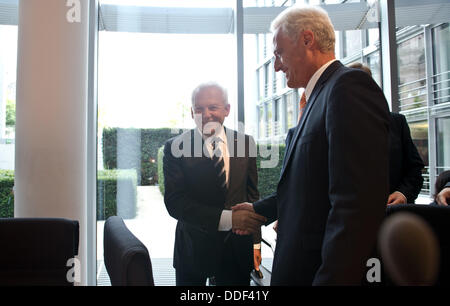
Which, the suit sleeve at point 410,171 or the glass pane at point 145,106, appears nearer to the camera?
the suit sleeve at point 410,171

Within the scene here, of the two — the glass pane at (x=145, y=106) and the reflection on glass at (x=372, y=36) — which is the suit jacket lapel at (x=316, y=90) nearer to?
the glass pane at (x=145, y=106)

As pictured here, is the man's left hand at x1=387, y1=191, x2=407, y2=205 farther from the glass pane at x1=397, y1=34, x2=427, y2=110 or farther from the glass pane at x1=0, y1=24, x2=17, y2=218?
the glass pane at x1=0, y1=24, x2=17, y2=218

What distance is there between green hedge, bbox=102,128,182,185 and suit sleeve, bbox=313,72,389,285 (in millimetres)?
2624

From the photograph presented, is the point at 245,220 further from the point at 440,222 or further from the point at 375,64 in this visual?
the point at 375,64

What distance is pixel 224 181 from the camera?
77.7 inches

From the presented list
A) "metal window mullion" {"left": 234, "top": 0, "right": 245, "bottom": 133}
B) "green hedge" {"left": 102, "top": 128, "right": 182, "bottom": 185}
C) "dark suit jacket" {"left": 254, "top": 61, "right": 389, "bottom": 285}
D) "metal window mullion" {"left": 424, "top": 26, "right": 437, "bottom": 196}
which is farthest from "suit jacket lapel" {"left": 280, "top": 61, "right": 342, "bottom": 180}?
"metal window mullion" {"left": 424, "top": 26, "right": 437, "bottom": 196}

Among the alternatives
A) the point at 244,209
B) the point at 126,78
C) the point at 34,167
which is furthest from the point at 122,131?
the point at 244,209

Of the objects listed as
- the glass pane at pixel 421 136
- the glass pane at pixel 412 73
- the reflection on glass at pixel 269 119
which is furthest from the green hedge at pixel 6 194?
the glass pane at pixel 421 136

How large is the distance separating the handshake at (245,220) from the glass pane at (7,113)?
8.76 feet

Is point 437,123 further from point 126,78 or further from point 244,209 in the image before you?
point 126,78

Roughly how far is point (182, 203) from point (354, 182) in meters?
1.08

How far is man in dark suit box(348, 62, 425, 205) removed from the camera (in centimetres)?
204

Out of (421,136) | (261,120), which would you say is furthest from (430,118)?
(261,120)

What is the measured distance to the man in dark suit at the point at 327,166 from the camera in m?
0.99
